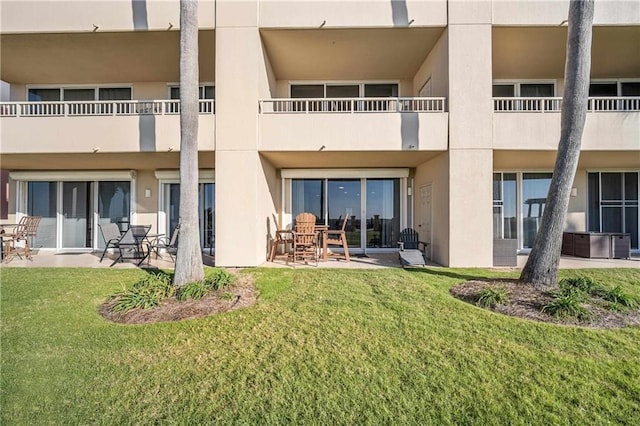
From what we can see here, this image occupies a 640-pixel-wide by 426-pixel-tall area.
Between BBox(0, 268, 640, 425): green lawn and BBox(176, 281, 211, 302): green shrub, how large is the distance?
33.9 inches

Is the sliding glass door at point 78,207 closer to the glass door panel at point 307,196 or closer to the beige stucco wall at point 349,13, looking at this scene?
the glass door panel at point 307,196

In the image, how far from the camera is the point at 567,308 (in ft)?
15.1

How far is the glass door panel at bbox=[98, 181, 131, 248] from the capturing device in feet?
36.3

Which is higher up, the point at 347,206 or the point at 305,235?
the point at 347,206

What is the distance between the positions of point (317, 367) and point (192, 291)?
297 cm

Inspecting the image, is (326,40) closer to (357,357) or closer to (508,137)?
(508,137)

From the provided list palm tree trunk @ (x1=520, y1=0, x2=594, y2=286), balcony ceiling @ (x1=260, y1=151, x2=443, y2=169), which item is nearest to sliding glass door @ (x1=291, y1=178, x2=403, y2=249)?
balcony ceiling @ (x1=260, y1=151, x2=443, y2=169)

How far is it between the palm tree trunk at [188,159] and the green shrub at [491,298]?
517 centimetres

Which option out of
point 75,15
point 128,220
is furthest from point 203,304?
point 75,15

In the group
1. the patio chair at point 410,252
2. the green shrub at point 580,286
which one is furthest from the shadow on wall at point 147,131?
the green shrub at point 580,286

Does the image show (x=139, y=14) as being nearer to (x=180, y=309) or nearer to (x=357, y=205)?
(x=180, y=309)

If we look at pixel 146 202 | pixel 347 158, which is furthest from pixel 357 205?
pixel 146 202

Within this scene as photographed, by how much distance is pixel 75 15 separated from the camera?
8031mm

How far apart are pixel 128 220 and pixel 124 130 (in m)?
4.03
